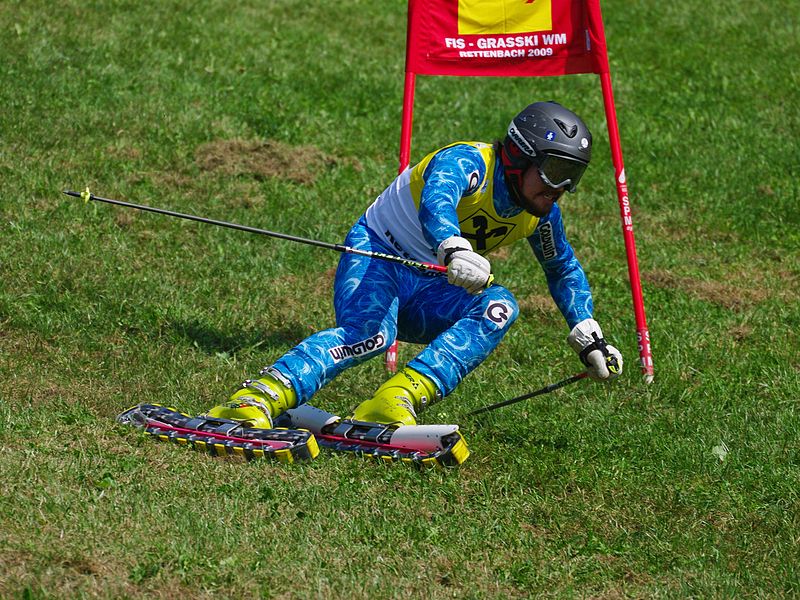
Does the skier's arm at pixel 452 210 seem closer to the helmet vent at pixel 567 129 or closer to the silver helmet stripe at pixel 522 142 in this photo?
the silver helmet stripe at pixel 522 142

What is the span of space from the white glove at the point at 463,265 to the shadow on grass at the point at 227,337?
2.72 meters

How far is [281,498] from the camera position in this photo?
6.28 meters

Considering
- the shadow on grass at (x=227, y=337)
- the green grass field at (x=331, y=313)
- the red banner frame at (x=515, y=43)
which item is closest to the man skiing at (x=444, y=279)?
the green grass field at (x=331, y=313)

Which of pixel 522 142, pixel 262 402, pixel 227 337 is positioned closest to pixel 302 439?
pixel 262 402

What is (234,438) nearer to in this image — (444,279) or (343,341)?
(343,341)

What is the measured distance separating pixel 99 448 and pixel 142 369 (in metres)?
1.78

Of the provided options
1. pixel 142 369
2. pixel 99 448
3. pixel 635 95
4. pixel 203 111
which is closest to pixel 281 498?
pixel 99 448

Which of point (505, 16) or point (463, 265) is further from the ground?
point (505, 16)

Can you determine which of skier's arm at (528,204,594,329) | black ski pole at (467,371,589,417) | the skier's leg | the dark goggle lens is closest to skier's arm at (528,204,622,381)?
skier's arm at (528,204,594,329)

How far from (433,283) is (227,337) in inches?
86.3

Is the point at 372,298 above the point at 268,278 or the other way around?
above

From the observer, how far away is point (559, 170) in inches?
287

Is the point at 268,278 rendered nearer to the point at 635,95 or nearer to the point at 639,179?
the point at 639,179

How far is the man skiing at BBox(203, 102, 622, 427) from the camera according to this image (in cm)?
703
